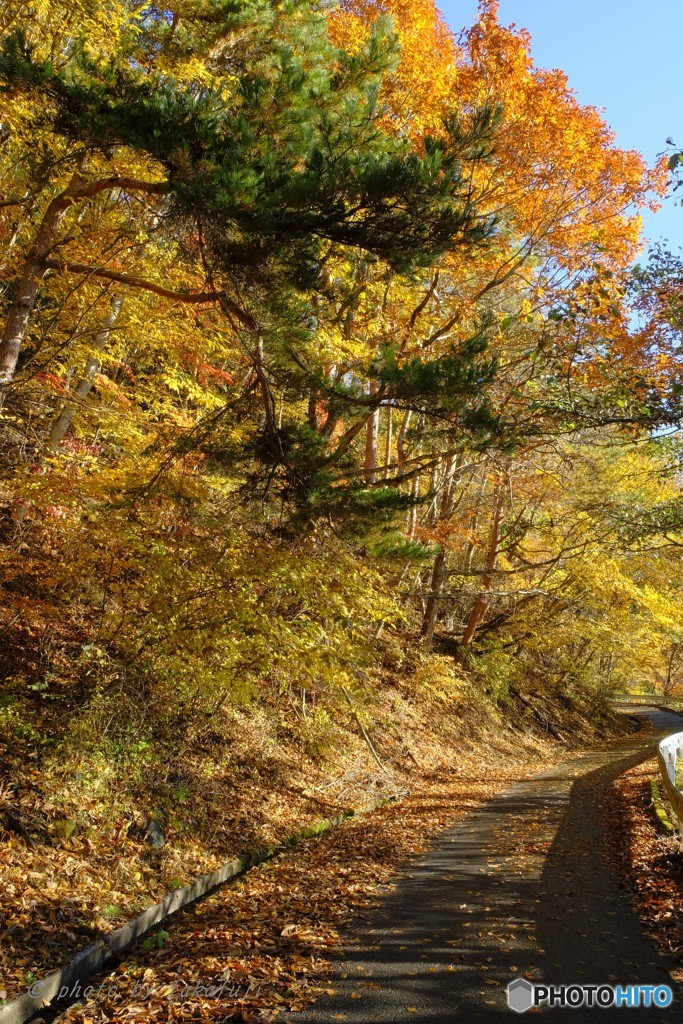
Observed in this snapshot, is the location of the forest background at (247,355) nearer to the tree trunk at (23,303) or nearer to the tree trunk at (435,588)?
the tree trunk at (23,303)

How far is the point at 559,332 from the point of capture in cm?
986

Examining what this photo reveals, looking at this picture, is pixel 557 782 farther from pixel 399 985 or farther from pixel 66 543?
pixel 66 543

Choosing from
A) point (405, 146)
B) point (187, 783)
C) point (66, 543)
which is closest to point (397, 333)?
point (405, 146)

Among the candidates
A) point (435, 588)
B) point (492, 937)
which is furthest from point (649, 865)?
point (435, 588)

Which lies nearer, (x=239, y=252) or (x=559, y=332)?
(x=239, y=252)

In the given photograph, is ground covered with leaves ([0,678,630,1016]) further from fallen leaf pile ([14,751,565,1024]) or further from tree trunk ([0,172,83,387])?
tree trunk ([0,172,83,387])

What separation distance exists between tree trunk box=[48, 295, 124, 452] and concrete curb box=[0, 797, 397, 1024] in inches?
227

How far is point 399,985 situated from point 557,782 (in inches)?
441

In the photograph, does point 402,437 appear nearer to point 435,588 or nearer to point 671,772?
point 435,588

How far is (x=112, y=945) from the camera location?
5262 millimetres

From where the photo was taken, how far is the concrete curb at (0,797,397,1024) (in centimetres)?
434

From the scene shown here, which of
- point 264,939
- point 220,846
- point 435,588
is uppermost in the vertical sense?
point 435,588

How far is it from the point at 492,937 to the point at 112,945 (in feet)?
10.5

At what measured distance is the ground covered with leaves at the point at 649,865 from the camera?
18.1 ft
